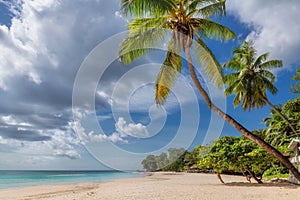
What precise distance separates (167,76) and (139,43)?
1.96m

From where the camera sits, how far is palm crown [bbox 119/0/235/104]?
8667 millimetres

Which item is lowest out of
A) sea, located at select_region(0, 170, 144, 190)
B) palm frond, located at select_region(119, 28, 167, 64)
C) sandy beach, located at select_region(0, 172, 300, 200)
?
Answer: sandy beach, located at select_region(0, 172, 300, 200)

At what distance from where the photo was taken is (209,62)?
9719mm

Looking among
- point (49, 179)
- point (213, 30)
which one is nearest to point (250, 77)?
point (213, 30)

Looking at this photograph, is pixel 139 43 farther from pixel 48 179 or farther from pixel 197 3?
pixel 48 179

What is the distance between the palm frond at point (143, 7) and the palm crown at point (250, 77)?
1128 cm

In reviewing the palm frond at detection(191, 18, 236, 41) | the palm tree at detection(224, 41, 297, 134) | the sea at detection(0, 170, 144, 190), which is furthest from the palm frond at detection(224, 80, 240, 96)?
the sea at detection(0, 170, 144, 190)

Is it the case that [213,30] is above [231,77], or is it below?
below

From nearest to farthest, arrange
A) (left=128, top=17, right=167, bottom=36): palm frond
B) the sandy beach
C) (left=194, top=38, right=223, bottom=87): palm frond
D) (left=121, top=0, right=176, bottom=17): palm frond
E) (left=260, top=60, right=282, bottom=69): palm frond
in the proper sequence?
(left=121, top=0, right=176, bottom=17): palm frond, the sandy beach, (left=128, top=17, right=167, bottom=36): palm frond, (left=194, top=38, right=223, bottom=87): palm frond, (left=260, top=60, right=282, bottom=69): palm frond

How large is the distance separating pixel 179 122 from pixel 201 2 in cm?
459

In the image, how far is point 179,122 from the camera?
34.7 ft

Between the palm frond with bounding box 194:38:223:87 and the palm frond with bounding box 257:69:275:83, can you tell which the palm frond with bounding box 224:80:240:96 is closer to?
the palm frond with bounding box 257:69:275:83

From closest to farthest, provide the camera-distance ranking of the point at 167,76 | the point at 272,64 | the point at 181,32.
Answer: the point at 181,32
the point at 167,76
the point at 272,64

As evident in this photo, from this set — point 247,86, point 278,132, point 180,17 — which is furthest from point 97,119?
point 278,132
